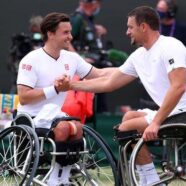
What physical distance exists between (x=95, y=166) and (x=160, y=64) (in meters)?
1.04

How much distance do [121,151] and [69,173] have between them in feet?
1.54

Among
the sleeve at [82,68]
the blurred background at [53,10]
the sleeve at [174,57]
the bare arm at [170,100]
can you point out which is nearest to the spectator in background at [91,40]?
the blurred background at [53,10]

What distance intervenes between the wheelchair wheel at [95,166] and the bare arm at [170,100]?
41 centimetres

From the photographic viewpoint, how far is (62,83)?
21.9 feet

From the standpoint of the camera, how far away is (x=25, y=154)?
21.7 ft

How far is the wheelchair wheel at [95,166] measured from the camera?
21.0ft

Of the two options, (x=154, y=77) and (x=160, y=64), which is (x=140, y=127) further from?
(x=160, y=64)

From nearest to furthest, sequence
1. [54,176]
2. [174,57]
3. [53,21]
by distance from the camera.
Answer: [174,57], [54,176], [53,21]

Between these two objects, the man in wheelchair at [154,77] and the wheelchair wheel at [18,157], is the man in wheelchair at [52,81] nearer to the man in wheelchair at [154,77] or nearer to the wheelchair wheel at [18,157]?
the wheelchair wheel at [18,157]

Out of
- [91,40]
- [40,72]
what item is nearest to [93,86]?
[40,72]

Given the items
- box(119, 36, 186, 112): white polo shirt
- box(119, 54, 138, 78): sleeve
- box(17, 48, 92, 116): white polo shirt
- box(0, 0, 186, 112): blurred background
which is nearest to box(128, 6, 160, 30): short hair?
box(119, 36, 186, 112): white polo shirt

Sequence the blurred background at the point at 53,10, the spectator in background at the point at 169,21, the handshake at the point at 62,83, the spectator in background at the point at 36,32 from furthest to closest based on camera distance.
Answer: the blurred background at the point at 53,10, the spectator in background at the point at 169,21, the spectator in background at the point at 36,32, the handshake at the point at 62,83

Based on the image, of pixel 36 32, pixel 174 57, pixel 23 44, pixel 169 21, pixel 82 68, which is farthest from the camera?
pixel 169 21

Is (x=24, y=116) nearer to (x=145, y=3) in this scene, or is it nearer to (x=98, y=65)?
(x=98, y=65)
